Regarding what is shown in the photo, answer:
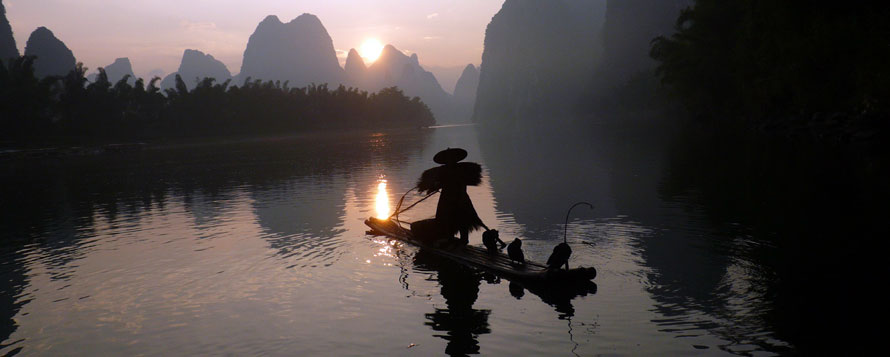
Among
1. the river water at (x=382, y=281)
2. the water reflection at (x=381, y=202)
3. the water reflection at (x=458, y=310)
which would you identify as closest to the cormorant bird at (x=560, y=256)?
the river water at (x=382, y=281)

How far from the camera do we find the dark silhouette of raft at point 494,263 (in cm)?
1006

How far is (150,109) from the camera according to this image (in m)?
97.8

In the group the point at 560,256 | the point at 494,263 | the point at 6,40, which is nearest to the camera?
the point at 560,256

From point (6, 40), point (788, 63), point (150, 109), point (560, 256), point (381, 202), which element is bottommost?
point (381, 202)

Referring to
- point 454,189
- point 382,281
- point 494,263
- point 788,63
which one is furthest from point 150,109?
point 494,263

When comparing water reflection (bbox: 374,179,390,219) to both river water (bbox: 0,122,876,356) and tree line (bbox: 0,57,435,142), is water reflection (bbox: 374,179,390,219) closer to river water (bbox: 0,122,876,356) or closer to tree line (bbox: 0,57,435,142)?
river water (bbox: 0,122,876,356)

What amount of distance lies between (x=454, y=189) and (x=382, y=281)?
2673 millimetres

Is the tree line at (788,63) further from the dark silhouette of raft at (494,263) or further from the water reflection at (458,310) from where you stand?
the water reflection at (458,310)

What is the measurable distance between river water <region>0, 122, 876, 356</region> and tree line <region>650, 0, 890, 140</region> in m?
7.25

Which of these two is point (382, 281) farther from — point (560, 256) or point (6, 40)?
point (6, 40)

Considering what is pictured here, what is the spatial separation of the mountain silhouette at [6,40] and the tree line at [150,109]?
82.8 m

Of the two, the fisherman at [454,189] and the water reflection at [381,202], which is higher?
the fisherman at [454,189]

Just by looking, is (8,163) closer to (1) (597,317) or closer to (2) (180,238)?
(2) (180,238)

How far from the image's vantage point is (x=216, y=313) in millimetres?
9969
